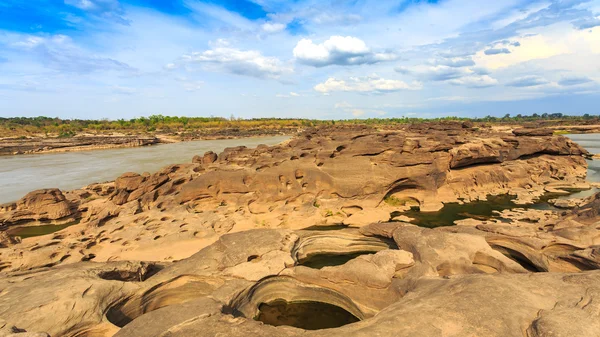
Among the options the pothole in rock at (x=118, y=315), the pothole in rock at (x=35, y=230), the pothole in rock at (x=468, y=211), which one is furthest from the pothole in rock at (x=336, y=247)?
the pothole in rock at (x=35, y=230)

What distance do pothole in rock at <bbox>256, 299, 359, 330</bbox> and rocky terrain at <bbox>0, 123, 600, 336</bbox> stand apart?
4cm

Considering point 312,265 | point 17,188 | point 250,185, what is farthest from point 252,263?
point 17,188

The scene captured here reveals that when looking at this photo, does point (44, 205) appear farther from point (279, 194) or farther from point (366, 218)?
point (366, 218)

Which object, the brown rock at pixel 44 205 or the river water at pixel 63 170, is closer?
the brown rock at pixel 44 205

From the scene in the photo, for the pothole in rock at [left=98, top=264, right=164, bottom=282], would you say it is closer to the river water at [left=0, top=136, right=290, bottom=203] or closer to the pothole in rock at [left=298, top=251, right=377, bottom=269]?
the pothole in rock at [left=298, top=251, right=377, bottom=269]

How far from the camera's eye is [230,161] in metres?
22.7

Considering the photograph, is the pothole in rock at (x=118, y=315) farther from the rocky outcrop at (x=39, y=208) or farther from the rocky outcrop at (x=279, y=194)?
the rocky outcrop at (x=39, y=208)

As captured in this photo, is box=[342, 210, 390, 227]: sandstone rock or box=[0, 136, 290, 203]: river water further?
box=[0, 136, 290, 203]: river water

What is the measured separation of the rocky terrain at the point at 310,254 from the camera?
5.23 m

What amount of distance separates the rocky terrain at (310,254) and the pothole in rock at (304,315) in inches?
1.5

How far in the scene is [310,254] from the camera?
11211 millimetres

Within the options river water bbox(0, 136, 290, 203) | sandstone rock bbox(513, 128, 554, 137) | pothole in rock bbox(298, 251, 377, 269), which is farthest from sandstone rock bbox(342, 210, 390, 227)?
river water bbox(0, 136, 290, 203)

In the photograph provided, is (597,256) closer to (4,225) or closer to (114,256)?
(114,256)

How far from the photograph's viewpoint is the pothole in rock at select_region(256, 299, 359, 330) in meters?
7.94
